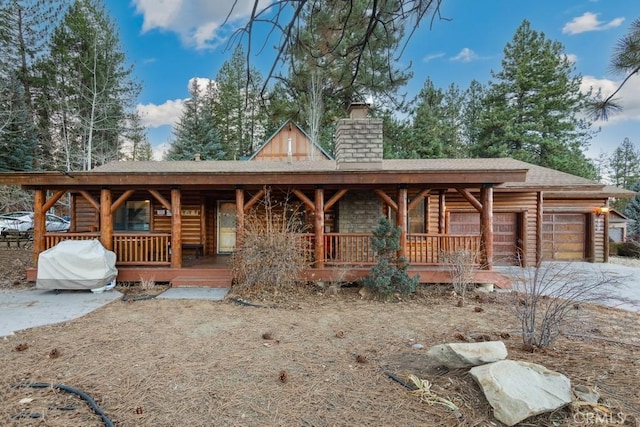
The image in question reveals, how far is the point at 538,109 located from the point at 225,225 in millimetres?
18605

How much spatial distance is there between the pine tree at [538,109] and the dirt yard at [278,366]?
55.0 feet

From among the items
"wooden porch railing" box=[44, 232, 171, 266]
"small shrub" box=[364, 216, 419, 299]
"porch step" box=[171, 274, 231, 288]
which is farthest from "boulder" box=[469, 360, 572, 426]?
"wooden porch railing" box=[44, 232, 171, 266]

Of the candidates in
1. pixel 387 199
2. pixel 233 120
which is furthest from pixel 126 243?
pixel 233 120

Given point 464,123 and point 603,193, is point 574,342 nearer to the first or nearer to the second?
point 603,193

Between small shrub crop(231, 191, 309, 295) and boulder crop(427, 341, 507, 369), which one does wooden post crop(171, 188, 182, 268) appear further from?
boulder crop(427, 341, 507, 369)

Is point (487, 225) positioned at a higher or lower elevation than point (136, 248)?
higher

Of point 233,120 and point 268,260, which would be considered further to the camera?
point 233,120

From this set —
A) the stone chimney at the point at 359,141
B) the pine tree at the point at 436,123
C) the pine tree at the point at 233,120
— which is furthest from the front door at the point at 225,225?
the pine tree at the point at 233,120

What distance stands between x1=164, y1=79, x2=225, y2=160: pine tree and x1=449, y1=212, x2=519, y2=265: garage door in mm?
18753

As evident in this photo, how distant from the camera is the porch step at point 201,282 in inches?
256

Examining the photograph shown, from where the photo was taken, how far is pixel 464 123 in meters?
26.9

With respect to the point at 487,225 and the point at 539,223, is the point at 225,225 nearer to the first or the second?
the point at 487,225

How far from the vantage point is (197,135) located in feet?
78.3

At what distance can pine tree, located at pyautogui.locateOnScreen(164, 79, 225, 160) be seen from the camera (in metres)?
23.5
